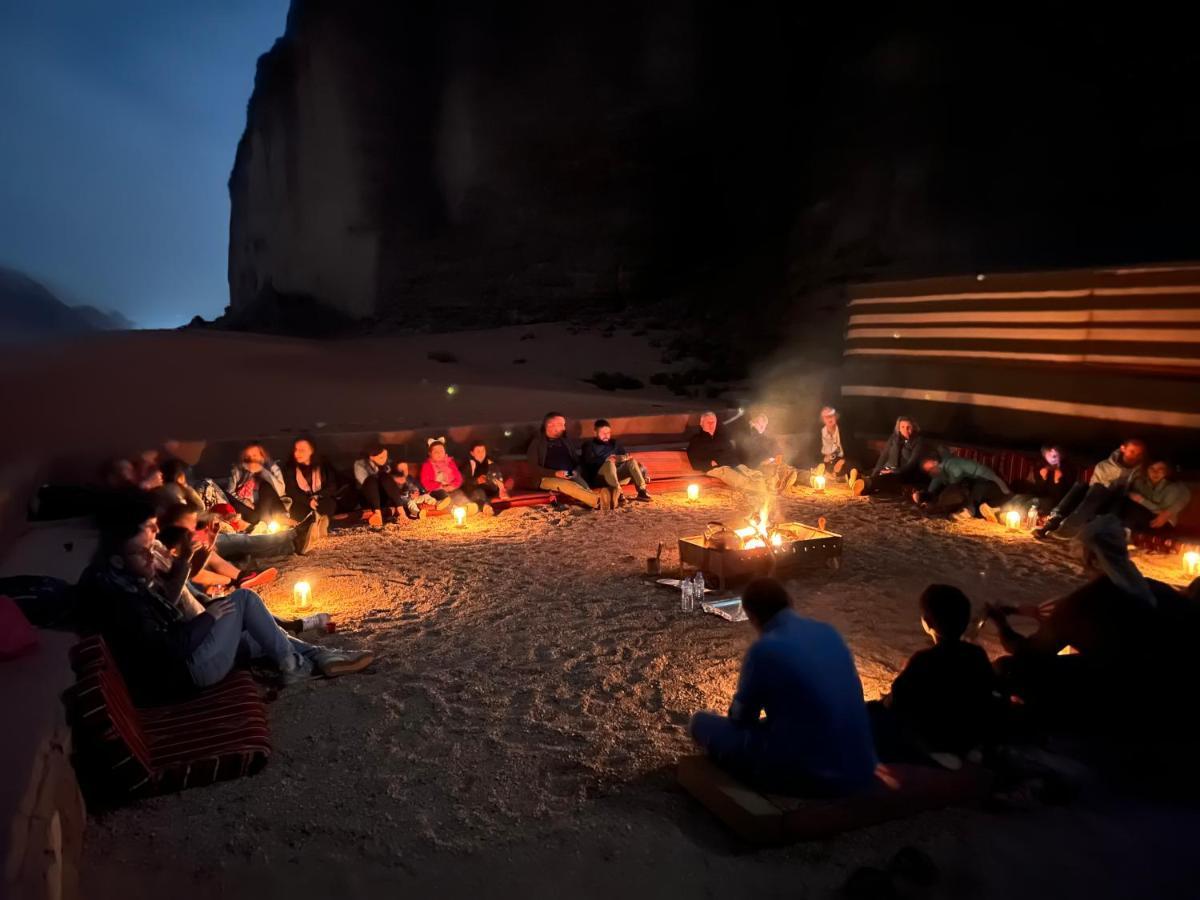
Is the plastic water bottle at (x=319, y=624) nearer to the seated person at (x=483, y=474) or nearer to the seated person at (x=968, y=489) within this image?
the seated person at (x=483, y=474)

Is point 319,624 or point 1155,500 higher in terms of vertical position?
point 1155,500

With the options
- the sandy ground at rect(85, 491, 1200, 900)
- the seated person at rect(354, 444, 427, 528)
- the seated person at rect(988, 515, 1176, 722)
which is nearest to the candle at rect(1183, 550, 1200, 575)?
the sandy ground at rect(85, 491, 1200, 900)

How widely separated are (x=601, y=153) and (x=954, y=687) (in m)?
28.5

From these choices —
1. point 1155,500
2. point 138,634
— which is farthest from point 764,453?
point 138,634

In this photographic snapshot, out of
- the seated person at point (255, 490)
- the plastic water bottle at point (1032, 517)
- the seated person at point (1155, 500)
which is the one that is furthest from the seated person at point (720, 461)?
the seated person at point (255, 490)

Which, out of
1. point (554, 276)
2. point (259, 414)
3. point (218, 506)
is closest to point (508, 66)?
point (554, 276)

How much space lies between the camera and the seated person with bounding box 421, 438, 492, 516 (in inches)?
384

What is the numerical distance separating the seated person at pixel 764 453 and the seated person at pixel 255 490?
582 centimetres

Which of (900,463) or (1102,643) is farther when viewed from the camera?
(900,463)

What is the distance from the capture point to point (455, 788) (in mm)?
4004

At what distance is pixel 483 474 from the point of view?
10.2 meters

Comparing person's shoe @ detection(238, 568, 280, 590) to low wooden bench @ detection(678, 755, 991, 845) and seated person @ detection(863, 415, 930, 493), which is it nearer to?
low wooden bench @ detection(678, 755, 991, 845)

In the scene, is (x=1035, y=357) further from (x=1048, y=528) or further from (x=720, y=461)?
(x=720, y=461)

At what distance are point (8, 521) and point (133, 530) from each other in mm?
3170
